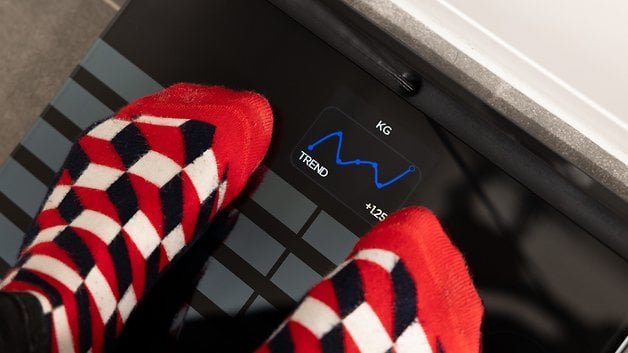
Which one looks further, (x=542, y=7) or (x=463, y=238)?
(x=463, y=238)

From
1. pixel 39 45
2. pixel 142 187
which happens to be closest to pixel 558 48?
pixel 142 187

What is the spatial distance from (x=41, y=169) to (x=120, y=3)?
0.99 feet

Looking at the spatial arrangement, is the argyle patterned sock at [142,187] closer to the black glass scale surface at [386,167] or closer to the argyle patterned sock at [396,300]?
the black glass scale surface at [386,167]

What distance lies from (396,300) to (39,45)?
0.70m

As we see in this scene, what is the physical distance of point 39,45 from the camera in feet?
3.69

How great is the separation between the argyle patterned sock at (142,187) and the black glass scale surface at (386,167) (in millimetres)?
44

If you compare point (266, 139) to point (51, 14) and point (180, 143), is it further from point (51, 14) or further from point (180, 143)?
point (51, 14)

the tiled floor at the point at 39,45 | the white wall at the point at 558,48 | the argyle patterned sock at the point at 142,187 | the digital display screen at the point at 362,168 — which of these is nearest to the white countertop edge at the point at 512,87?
the white wall at the point at 558,48

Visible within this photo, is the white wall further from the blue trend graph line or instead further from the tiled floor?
the tiled floor

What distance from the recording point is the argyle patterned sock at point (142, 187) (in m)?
0.90

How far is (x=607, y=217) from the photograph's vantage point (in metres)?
0.86

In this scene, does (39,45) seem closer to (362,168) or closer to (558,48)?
(362,168)

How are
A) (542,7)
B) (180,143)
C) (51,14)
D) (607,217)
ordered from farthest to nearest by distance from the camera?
(51,14) < (180,143) < (607,217) < (542,7)

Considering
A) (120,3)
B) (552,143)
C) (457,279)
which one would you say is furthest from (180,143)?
(552,143)
